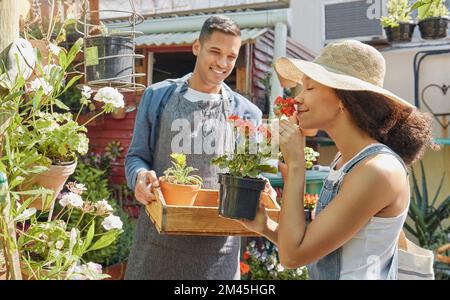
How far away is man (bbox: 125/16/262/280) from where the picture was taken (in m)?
2.28

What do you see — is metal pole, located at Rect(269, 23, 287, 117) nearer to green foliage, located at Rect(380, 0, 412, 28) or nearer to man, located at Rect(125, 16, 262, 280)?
green foliage, located at Rect(380, 0, 412, 28)

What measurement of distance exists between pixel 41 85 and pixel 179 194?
2.58 feet

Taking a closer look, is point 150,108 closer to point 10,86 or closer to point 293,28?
point 10,86

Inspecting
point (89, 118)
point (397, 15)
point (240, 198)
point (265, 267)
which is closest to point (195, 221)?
point (240, 198)

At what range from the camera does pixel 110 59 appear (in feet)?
6.63

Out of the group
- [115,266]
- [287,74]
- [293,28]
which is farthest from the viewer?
[293,28]

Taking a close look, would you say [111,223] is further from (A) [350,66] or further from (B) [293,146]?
(A) [350,66]

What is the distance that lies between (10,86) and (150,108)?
1197 millimetres

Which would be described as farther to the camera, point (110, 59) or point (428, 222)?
point (428, 222)

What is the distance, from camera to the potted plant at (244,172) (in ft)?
4.97

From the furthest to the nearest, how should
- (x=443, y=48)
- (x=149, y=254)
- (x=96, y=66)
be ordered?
(x=443, y=48), (x=149, y=254), (x=96, y=66)

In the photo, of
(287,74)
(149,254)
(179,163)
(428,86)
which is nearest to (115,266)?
(149,254)
